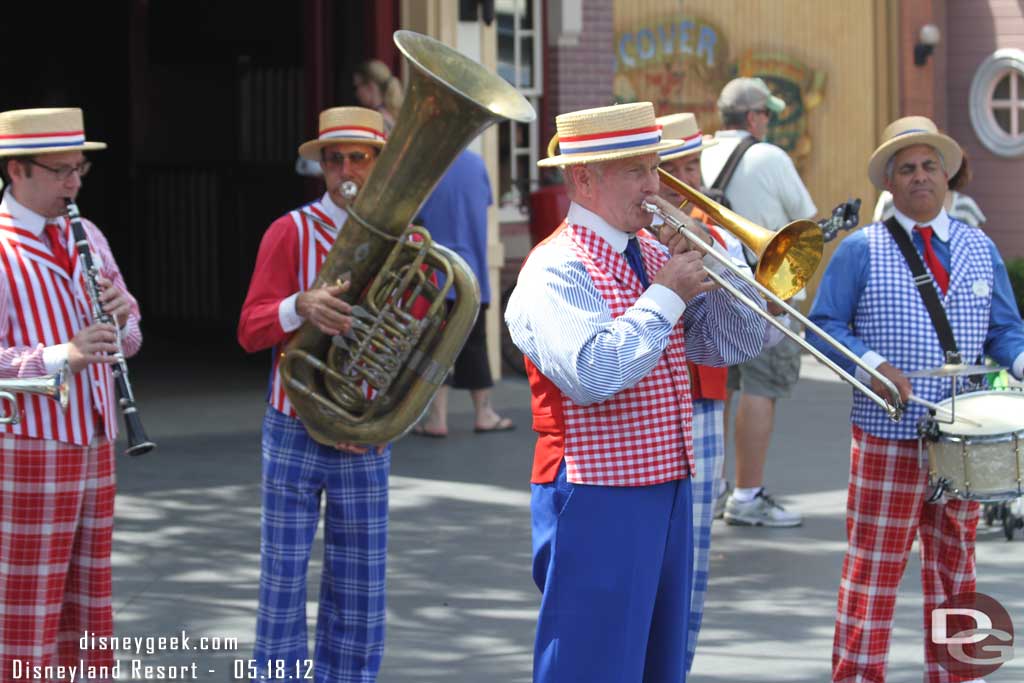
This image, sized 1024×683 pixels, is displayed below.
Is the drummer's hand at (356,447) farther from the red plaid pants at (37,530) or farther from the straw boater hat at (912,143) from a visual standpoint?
the straw boater hat at (912,143)

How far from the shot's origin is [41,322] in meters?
4.93

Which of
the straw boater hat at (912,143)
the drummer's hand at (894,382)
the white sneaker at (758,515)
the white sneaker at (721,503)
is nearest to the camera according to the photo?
the drummer's hand at (894,382)

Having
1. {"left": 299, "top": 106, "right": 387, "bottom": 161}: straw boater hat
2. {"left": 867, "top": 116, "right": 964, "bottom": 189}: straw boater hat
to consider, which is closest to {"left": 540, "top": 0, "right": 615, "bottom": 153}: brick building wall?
{"left": 867, "top": 116, "right": 964, "bottom": 189}: straw boater hat

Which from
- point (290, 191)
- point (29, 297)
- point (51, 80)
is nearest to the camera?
point (29, 297)

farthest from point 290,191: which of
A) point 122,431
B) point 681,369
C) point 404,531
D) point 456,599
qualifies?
point 681,369

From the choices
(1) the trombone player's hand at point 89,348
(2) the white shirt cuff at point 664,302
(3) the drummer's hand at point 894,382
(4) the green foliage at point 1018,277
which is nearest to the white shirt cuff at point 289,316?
(1) the trombone player's hand at point 89,348

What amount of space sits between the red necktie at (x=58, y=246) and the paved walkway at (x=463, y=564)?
5.67ft

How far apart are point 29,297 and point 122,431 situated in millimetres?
6549

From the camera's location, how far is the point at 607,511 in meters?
4.15

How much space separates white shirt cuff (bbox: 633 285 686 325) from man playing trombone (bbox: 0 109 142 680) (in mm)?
1661

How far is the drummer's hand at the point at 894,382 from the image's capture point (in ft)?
16.6

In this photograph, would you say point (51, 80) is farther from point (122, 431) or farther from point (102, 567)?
point (102, 567)

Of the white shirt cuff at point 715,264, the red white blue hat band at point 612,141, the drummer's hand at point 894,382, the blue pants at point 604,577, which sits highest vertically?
the red white blue hat band at point 612,141

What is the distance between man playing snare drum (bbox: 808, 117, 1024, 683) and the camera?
5.39 meters
